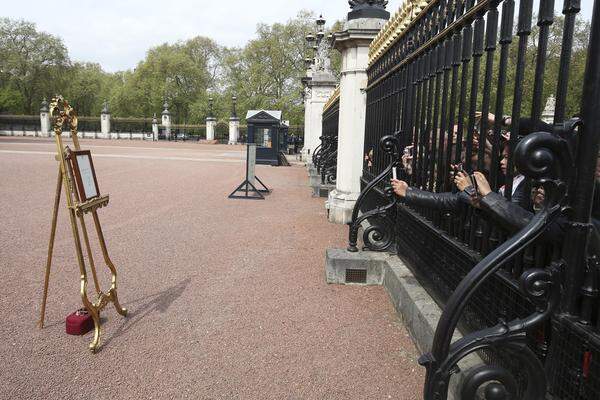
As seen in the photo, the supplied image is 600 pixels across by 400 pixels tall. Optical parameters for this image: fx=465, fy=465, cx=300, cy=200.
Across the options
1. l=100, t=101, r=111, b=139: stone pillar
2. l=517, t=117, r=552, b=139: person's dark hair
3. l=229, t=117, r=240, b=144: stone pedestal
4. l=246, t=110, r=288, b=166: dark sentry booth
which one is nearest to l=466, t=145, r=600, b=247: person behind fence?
l=517, t=117, r=552, b=139: person's dark hair

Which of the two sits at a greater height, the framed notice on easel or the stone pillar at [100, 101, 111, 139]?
the stone pillar at [100, 101, 111, 139]

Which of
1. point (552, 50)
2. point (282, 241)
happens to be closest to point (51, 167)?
point (282, 241)

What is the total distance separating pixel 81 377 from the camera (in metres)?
2.64

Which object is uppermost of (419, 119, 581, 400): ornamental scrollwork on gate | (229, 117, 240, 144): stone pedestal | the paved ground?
(229, 117, 240, 144): stone pedestal

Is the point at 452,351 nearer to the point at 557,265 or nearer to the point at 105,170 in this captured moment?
the point at 557,265

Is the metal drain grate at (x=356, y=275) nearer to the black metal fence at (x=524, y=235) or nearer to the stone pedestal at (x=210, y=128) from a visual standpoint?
the black metal fence at (x=524, y=235)

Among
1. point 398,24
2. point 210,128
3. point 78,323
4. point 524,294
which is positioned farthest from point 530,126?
point 210,128

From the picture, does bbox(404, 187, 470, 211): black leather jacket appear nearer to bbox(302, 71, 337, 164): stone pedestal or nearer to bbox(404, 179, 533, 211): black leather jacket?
bbox(404, 179, 533, 211): black leather jacket

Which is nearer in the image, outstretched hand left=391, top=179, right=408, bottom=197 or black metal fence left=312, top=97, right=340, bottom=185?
outstretched hand left=391, top=179, right=408, bottom=197

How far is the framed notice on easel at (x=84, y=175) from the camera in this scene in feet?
9.99

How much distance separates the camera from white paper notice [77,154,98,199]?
10.2 ft

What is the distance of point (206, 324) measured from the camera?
335 cm

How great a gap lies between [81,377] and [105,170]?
42.4ft

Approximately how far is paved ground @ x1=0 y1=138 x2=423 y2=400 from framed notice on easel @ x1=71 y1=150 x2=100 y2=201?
3.15 ft
